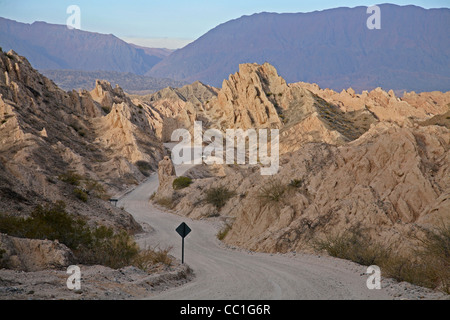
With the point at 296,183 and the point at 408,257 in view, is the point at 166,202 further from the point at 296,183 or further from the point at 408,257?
the point at 408,257

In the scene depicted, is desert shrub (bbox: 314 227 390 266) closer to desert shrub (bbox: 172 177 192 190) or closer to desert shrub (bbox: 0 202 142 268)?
desert shrub (bbox: 0 202 142 268)

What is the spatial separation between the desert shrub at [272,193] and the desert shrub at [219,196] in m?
17.3

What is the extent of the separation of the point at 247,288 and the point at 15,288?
6.69 metres

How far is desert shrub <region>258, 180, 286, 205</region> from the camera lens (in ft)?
101

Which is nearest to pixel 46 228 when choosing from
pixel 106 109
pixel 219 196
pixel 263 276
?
pixel 263 276

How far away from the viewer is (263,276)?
1956cm

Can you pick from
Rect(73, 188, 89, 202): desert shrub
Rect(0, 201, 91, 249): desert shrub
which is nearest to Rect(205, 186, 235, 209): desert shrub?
Rect(73, 188, 89, 202): desert shrub

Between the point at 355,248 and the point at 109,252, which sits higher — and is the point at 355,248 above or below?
above

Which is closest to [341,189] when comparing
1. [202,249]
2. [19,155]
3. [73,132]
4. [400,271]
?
[202,249]

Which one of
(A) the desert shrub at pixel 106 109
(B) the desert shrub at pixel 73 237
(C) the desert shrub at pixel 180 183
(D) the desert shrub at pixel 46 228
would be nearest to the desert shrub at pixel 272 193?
(B) the desert shrub at pixel 73 237

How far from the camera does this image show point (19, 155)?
6153 centimetres

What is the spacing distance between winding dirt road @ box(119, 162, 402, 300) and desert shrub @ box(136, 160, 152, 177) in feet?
163

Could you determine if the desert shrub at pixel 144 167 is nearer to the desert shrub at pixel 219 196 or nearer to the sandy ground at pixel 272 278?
the desert shrub at pixel 219 196

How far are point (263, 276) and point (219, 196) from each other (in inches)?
1173
